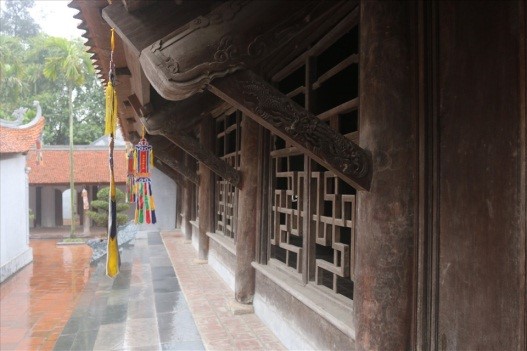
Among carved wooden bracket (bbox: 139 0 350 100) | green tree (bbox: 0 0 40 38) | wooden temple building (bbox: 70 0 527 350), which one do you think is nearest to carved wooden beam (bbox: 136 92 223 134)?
wooden temple building (bbox: 70 0 527 350)

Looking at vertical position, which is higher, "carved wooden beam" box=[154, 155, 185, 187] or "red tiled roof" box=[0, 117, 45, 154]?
"red tiled roof" box=[0, 117, 45, 154]

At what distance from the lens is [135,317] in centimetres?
604

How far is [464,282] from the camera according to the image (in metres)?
2.22

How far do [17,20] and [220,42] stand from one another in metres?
48.3

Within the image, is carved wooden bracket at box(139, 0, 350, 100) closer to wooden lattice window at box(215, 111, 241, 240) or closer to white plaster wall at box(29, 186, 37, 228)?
wooden lattice window at box(215, 111, 241, 240)

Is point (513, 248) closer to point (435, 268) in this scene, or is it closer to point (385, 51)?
point (435, 268)

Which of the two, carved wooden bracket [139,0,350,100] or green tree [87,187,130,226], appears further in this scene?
green tree [87,187,130,226]

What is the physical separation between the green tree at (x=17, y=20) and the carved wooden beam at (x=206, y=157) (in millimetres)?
44242

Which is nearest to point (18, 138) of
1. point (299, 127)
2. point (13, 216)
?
point (13, 216)

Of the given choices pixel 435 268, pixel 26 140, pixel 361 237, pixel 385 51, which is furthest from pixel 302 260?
pixel 26 140

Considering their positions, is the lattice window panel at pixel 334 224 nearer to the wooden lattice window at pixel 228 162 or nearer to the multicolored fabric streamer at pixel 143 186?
the wooden lattice window at pixel 228 162

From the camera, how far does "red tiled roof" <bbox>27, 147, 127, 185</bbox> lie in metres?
22.2

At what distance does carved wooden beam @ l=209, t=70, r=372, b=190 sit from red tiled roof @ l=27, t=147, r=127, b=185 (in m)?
20.1

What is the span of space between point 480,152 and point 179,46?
61.5 inches
